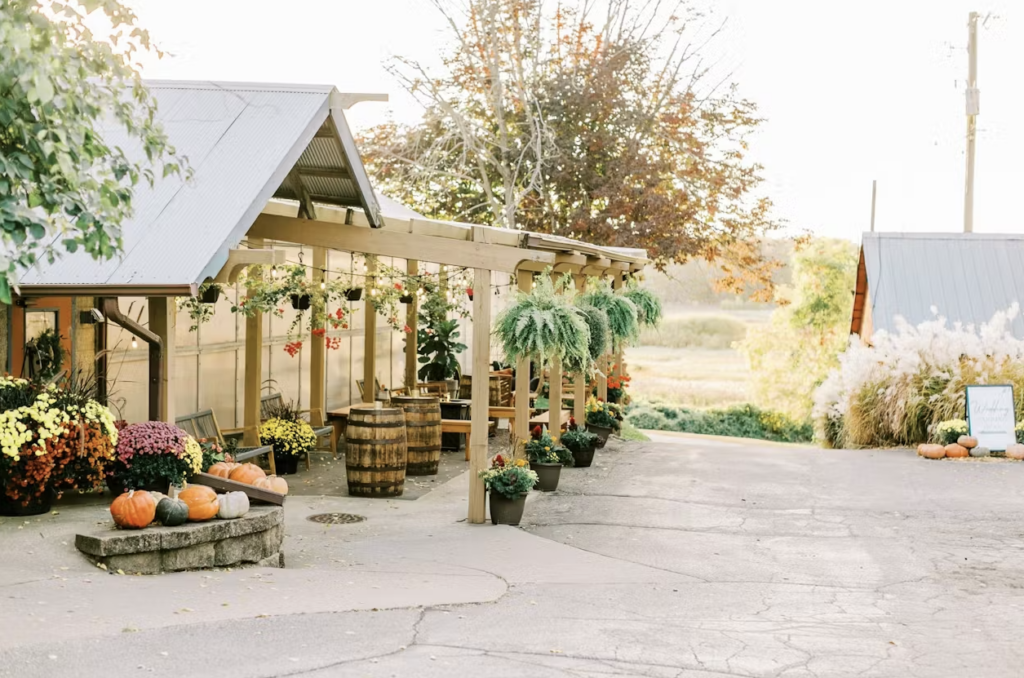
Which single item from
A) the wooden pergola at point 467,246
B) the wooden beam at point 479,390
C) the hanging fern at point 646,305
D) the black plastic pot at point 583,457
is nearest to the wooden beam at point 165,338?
the wooden pergola at point 467,246

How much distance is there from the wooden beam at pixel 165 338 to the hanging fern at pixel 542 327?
332cm

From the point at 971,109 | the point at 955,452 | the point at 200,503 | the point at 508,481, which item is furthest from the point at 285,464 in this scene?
the point at 971,109

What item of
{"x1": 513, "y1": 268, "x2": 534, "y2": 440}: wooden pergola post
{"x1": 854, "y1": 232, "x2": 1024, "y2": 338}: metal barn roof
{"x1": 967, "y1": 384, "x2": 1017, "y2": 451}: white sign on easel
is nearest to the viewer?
{"x1": 513, "y1": 268, "x2": 534, "y2": 440}: wooden pergola post

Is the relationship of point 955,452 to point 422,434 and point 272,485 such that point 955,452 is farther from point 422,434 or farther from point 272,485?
point 272,485

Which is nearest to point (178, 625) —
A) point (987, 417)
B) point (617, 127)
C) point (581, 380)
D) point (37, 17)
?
point (37, 17)

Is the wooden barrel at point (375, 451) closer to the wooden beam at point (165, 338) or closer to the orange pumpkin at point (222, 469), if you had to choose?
the orange pumpkin at point (222, 469)

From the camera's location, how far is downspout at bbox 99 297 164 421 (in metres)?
8.63

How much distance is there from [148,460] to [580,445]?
6555 mm

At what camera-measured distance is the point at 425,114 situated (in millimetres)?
24188

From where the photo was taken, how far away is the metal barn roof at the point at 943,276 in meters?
20.2

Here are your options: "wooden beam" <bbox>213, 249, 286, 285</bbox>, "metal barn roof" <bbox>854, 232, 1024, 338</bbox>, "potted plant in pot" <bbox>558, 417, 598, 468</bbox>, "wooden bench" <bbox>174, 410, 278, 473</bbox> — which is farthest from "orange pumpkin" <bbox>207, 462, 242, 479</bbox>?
"metal barn roof" <bbox>854, 232, 1024, 338</bbox>

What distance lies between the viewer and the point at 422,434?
41.4 ft

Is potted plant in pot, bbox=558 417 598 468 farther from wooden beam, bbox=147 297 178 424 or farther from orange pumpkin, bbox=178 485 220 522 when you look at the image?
orange pumpkin, bbox=178 485 220 522

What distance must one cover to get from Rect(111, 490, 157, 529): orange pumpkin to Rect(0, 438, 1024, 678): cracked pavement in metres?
0.35
